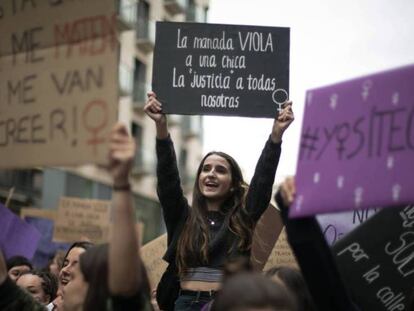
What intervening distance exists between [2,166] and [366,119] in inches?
54.5

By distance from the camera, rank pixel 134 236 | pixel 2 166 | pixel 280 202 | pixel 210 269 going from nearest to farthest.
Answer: pixel 134 236 → pixel 280 202 → pixel 2 166 → pixel 210 269

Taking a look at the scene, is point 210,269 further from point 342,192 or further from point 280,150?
point 342,192

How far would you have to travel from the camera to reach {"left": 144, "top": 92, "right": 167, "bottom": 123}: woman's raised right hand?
432cm

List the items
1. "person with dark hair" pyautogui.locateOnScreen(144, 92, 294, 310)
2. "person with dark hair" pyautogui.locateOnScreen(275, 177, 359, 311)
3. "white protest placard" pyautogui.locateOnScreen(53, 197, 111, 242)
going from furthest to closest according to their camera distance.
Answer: "white protest placard" pyautogui.locateOnScreen(53, 197, 111, 242)
"person with dark hair" pyautogui.locateOnScreen(144, 92, 294, 310)
"person with dark hair" pyautogui.locateOnScreen(275, 177, 359, 311)

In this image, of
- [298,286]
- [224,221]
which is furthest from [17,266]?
[298,286]

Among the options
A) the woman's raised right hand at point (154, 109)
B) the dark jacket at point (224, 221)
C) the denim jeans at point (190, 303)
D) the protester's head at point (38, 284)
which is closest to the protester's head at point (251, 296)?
the denim jeans at point (190, 303)

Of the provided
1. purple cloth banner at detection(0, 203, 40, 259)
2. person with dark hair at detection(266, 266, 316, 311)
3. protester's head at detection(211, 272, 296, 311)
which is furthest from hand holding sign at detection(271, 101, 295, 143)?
purple cloth banner at detection(0, 203, 40, 259)

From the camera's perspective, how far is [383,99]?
2756 mm

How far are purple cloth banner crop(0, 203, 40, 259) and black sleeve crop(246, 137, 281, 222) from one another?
2.10 m

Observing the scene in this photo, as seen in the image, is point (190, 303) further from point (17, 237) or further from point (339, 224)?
point (17, 237)

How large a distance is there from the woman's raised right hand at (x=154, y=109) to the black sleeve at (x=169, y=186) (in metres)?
0.11

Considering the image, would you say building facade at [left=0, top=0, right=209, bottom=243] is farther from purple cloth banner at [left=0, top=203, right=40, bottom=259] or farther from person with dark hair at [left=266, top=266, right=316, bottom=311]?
person with dark hair at [left=266, top=266, right=316, bottom=311]

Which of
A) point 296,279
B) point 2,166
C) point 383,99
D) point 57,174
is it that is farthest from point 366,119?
point 57,174

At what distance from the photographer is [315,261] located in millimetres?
2908
